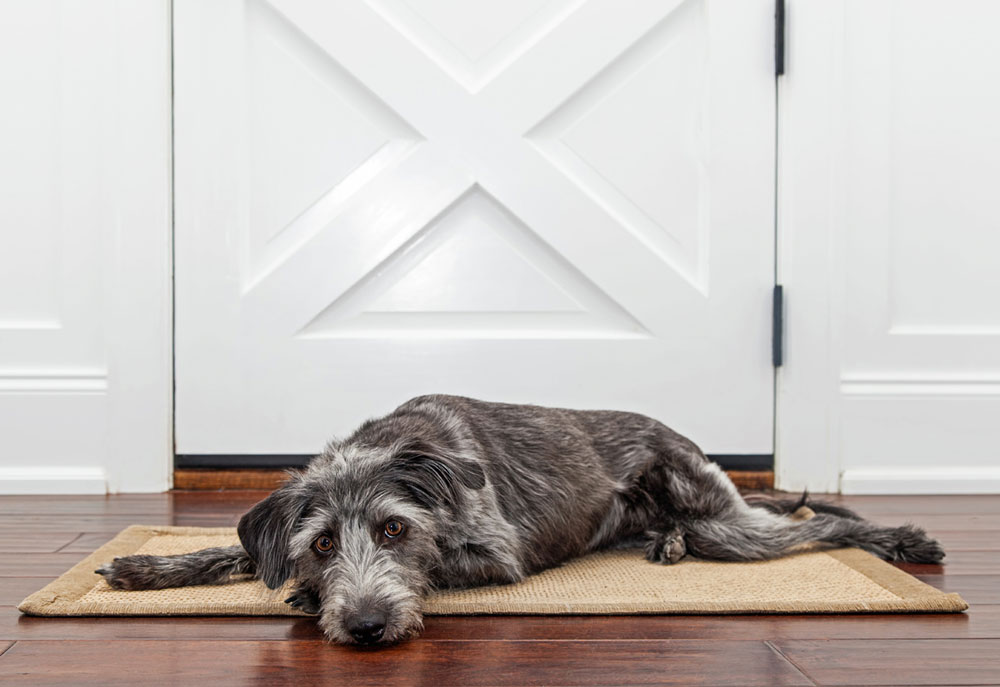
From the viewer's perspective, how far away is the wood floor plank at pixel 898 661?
1656 millimetres

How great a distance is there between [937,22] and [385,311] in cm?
246

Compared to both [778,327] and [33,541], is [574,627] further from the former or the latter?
[778,327]

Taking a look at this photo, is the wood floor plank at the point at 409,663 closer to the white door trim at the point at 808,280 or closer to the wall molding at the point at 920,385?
the white door trim at the point at 808,280

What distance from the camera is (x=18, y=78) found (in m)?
3.65

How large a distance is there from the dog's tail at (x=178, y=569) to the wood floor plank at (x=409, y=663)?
0.38 m

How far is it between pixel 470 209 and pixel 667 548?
5.58ft

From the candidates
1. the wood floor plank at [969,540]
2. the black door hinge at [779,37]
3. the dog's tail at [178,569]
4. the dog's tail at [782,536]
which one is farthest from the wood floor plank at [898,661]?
the black door hinge at [779,37]

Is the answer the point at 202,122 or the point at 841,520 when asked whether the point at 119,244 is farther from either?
the point at 841,520

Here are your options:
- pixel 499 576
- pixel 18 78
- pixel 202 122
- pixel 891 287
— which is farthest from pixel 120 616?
Result: pixel 891 287

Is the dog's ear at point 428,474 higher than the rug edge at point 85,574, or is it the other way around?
the dog's ear at point 428,474

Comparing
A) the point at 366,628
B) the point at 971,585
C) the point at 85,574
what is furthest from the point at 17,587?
the point at 971,585

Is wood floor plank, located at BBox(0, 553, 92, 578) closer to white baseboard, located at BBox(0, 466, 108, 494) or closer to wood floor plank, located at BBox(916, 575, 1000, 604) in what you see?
white baseboard, located at BBox(0, 466, 108, 494)

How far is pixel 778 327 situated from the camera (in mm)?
3719

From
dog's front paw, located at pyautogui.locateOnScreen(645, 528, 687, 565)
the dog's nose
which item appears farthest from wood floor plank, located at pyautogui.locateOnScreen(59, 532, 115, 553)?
dog's front paw, located at pyautogui.locateOnScreen(645, 528, 687, 565)
